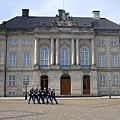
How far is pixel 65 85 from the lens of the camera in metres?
42.7

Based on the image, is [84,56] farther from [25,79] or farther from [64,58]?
[25,79]

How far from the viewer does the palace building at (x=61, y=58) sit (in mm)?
42312

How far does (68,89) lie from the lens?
42.7 metres

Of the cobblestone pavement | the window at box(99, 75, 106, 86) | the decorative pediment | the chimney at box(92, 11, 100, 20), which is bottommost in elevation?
the cobblestone pavement

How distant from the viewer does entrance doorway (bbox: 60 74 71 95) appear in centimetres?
4256

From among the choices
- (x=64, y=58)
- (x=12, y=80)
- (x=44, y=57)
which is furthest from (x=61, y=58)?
(x=12, y=80)

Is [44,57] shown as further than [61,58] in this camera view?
No

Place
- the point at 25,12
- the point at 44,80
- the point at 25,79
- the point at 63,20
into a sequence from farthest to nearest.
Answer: the point at 25,12, the point at 63,20, the point at 25,79, the point at 44,80

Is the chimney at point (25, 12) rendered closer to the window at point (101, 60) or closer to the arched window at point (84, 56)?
the arched window at point (84, 56)

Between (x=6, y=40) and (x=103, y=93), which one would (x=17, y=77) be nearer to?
(x=6, y=40)

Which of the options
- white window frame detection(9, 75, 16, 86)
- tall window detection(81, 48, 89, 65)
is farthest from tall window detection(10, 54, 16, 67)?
tall window detection(81, 48, 89, 65)

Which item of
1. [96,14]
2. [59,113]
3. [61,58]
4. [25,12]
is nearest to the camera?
[59,113]

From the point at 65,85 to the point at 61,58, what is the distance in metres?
4.94

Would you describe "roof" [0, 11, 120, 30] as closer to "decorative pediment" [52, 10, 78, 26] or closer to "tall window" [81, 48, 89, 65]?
"decorative pediment" [52, 10, 78, 26]
